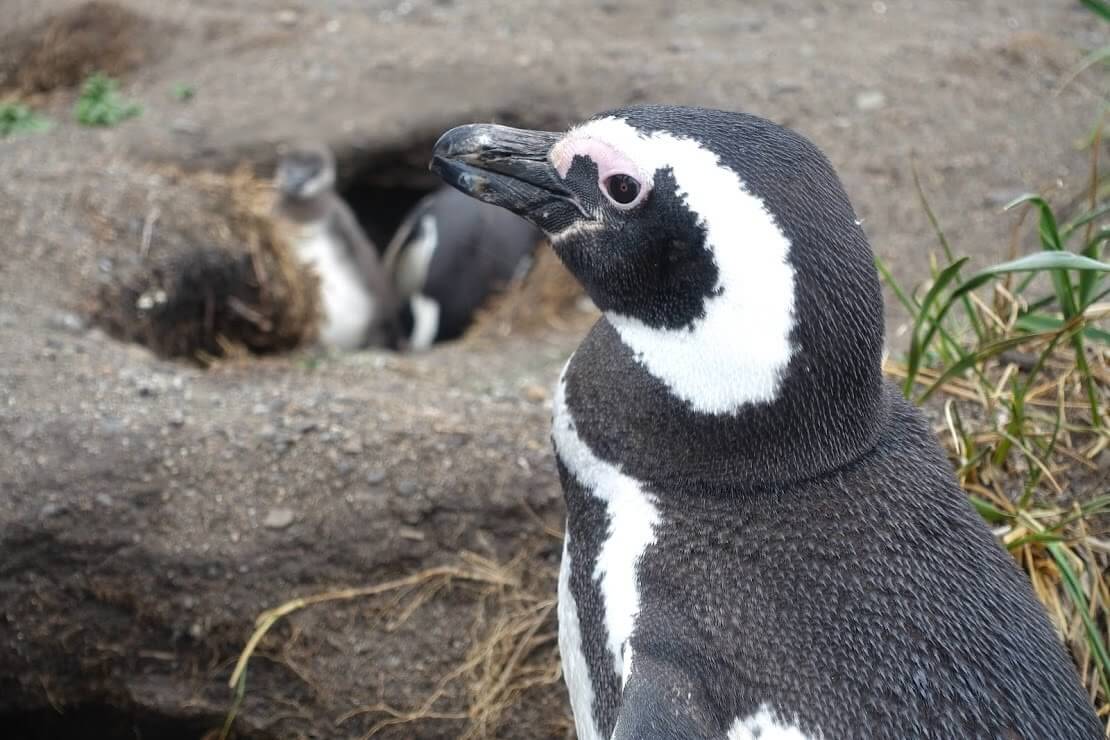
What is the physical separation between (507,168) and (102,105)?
154 inches

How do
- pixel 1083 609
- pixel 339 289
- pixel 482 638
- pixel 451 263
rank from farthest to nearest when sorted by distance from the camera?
pixel 451 263 → pixel 339 289 → pixel 482 638 → pixel 1083 609

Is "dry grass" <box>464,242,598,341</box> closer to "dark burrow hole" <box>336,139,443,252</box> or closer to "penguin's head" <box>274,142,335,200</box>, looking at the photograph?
"dark burrow hole" <box>336,139,443,252</box>

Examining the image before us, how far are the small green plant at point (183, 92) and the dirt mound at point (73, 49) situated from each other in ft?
1.30

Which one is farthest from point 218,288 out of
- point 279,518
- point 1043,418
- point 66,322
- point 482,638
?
point 1043,418

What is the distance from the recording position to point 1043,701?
1.52m

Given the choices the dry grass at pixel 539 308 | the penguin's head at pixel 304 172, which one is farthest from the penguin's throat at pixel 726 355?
the penguin's head at pixel 304 172

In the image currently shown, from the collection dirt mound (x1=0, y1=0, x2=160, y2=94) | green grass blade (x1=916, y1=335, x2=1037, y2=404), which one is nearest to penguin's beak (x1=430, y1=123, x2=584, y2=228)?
green grass blade (x1=916, y1=335, x2=1037, y2=404)

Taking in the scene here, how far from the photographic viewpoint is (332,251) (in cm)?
527

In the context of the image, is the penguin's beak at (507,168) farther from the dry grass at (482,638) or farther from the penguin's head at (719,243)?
the dry grass at (482,638)

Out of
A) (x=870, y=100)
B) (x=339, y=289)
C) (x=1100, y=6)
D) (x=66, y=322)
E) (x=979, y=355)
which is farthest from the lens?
(x=339, y=289)

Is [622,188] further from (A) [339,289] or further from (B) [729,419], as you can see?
(A) [339,289]

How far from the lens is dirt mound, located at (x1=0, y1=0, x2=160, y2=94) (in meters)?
5.48

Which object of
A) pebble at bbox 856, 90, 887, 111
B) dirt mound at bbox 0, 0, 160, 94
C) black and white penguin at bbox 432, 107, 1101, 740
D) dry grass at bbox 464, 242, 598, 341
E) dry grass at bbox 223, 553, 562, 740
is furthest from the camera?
dirt mound at bbox 0, 0, 160, 94

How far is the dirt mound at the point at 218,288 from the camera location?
3762mm
